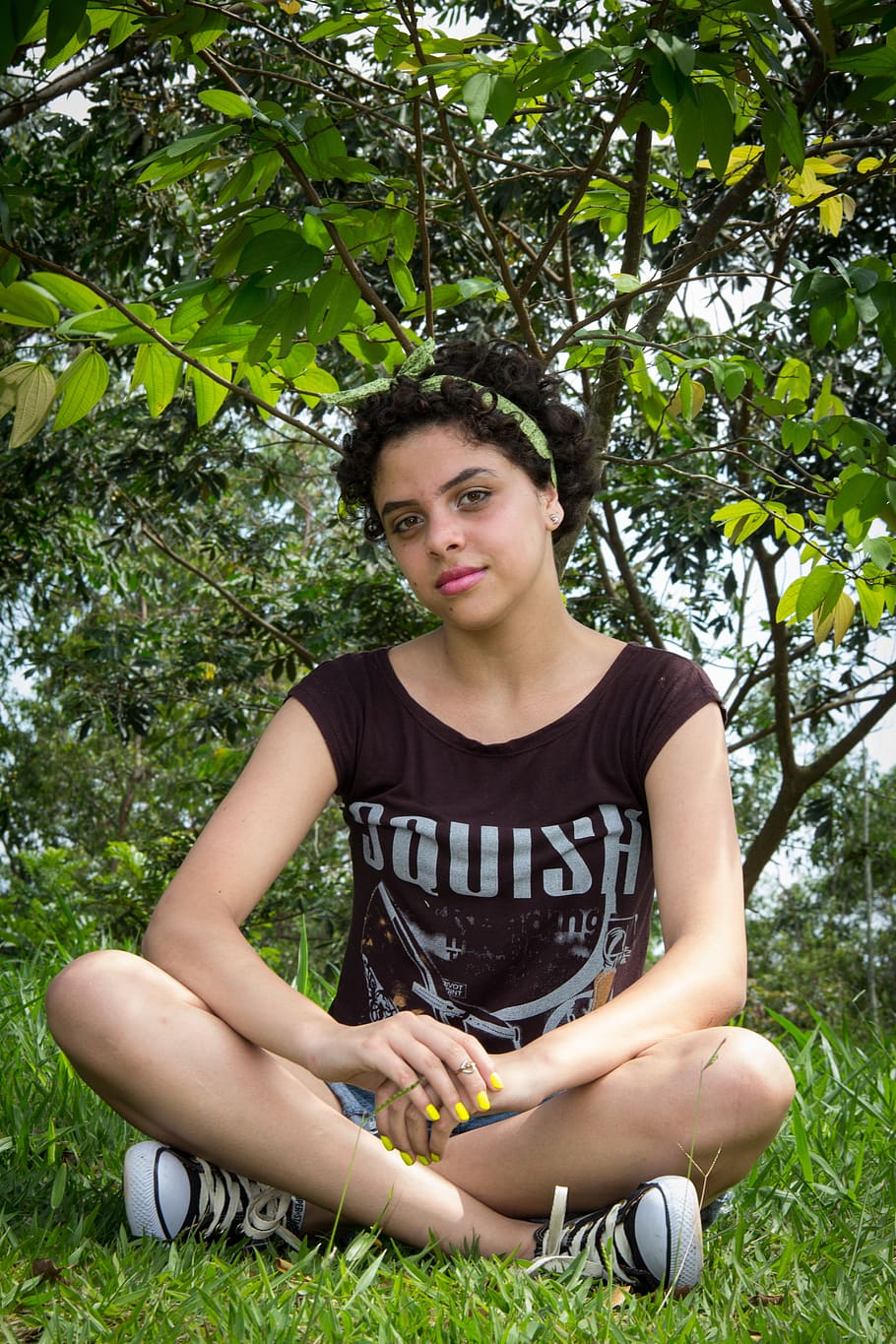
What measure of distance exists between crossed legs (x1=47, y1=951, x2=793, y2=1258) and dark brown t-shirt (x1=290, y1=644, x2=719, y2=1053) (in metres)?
0.27

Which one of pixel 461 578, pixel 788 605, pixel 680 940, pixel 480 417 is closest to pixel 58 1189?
pixel 680 940

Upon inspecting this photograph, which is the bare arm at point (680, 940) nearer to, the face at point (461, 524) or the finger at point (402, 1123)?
the finger at point (402, 1123)

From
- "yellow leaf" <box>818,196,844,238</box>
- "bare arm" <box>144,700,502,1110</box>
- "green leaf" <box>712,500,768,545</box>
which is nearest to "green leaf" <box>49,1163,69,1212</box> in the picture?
"bare arm" <box>144,700,502,1110</box>

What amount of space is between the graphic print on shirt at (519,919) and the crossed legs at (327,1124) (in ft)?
0.78

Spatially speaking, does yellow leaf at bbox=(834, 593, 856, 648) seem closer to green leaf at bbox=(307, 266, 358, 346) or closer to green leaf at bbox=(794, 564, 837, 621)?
green leaf at bbox=(794, 564, 837, 621)

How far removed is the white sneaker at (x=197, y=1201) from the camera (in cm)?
158

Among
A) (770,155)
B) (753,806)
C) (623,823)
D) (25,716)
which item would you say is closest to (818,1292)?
(623,823)

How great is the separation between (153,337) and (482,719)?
74 centimetres

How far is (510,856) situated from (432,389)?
729mm

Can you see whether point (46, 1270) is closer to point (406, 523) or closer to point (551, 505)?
point (406, 523)

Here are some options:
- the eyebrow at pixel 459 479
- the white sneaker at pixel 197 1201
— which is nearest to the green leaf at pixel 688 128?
the eyebrow at pixel 459 479

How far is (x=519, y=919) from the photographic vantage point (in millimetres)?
1885

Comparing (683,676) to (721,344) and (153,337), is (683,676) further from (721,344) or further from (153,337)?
(721,344)

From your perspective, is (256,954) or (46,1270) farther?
(256,954)
